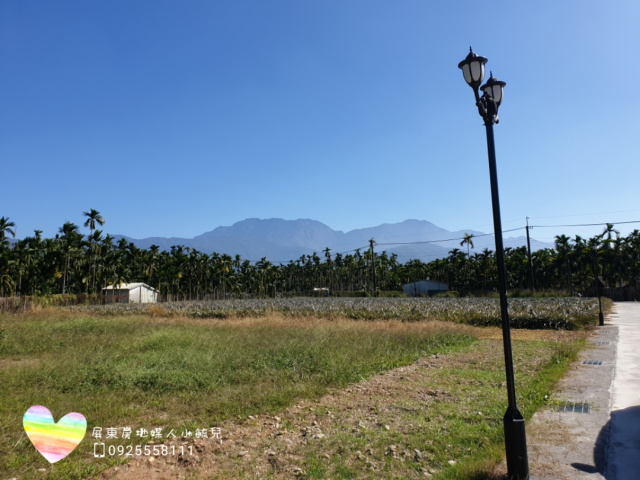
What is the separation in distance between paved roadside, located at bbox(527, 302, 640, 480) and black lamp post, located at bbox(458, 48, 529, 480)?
406 mm

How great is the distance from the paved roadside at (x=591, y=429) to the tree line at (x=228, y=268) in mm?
45281

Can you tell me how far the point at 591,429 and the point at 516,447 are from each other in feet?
8.67

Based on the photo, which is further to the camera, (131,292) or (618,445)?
(131,292)

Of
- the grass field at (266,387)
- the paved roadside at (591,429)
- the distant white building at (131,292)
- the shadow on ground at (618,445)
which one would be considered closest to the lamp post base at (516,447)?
the paved roadside at (591,429)

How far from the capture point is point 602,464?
4945mm

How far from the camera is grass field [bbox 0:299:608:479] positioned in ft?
17.6

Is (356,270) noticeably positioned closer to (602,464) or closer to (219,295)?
(219,295)

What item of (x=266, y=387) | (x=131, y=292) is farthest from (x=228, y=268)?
(x=266, y=387)

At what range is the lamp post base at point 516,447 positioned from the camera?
4.52m

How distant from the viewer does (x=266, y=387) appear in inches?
347

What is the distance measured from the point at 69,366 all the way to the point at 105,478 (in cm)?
719

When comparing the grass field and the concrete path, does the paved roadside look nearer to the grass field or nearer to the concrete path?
the concrete path

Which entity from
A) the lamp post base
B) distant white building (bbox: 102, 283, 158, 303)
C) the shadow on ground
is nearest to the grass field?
the lamp post base

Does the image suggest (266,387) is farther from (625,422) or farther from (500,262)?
(625,422)
